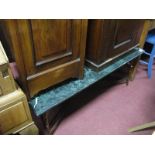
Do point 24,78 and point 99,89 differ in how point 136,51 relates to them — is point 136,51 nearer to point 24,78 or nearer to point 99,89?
point 99,89

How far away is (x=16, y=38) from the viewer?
740 millimetres

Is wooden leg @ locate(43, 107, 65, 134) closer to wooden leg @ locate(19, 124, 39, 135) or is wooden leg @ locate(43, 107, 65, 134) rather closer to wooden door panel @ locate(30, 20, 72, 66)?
wooden leg @ locate(19, 124, 39, 135)

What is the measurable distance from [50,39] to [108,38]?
0.46 meters

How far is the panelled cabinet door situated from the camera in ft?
3.75

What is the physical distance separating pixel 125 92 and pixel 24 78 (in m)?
1.22

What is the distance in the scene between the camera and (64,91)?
1.10m

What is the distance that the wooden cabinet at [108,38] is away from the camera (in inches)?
42.6

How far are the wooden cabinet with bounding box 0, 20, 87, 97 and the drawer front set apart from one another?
0.36 ft

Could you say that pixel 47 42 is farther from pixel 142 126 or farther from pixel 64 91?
pixel 142 126

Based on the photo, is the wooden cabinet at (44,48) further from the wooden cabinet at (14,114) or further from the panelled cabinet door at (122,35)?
the panelled cabinet door at (122,35)

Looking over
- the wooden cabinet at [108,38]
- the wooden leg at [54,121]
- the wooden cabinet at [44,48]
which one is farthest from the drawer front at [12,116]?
the wooden cabinet at [108,38]

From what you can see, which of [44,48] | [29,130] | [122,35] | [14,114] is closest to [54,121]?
[29,130]

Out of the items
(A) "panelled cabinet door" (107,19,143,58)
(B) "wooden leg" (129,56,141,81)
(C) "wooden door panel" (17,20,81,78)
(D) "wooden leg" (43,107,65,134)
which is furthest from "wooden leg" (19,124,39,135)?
(B) "wooden leg" (129,56,141,81)
